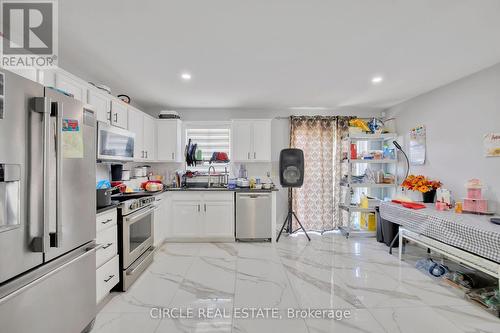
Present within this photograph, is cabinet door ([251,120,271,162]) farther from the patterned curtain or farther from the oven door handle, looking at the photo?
the oven door handle

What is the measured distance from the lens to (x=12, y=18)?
5.40 ft

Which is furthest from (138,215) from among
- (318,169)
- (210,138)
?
(318,169)

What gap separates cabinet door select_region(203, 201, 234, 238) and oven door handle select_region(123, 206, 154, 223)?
106 centimetres

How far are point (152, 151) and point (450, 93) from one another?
461 cm

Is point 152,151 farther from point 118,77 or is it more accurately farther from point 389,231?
point 389,231

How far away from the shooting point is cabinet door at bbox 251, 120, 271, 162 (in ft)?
13.4

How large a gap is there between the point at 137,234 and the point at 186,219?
121 centimetres

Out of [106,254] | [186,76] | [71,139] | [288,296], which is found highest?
[186,76]

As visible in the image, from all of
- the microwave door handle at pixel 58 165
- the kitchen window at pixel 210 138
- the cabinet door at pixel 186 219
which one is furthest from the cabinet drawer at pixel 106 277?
the kitchen window at pixel 210 138

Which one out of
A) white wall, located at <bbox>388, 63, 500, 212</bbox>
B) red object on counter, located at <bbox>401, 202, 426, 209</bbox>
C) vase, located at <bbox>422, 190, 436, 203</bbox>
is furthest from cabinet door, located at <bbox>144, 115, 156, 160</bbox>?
white wall, located at <bbox>388, 63, 500, 212</bbox>

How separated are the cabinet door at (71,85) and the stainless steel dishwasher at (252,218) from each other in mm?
2455

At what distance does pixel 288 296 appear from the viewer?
2168mm

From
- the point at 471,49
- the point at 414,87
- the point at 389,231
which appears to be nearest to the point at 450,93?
the point at 414,87

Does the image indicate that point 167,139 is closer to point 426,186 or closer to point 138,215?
point 138,215
